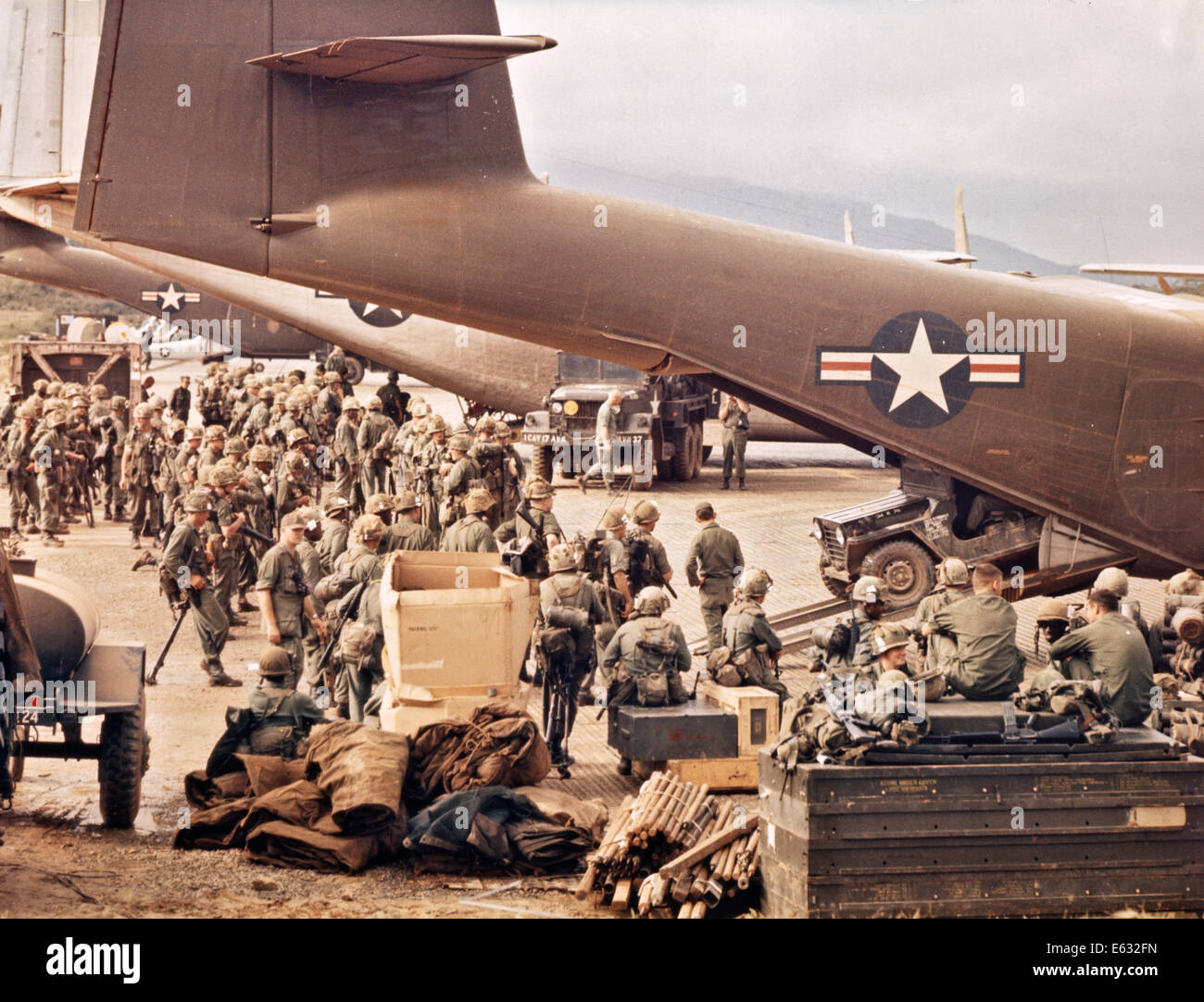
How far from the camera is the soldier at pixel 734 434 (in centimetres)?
2255

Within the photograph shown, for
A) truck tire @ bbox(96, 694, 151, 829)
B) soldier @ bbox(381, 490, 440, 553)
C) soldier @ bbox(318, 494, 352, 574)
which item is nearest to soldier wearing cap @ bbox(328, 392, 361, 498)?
soldier @ bbox(318, 494, 352, 574)

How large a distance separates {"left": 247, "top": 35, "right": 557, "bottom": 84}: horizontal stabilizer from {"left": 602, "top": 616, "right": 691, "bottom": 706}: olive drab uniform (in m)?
4.06

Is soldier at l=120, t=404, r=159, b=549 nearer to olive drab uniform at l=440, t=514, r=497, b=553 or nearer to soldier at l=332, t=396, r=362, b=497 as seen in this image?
soldier at l=332, t=396, r=362, b=497

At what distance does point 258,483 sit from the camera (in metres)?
15.9

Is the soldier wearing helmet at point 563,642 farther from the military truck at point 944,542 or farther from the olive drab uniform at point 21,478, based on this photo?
the olive drab uniform at point 21,478

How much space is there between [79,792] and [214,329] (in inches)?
1140

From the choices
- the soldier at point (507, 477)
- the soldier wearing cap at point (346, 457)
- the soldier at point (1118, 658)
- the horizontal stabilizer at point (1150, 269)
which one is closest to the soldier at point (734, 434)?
the horizontal stabilizer at point (1150, 269)

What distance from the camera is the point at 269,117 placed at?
416 inches

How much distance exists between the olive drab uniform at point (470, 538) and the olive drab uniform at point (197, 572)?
2.17m

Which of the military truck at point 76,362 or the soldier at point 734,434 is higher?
the military truck at point 76,362

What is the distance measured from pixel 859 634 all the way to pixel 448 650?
280 centimetres

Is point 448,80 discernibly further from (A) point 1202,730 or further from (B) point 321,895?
(A) point 1202,730
